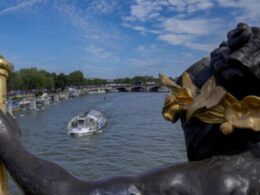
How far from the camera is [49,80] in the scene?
201 ft

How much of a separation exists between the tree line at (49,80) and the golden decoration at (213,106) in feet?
109

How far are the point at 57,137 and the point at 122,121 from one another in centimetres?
846

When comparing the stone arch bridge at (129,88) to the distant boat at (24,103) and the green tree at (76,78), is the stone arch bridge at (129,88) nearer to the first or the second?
the green tree at (76,78)

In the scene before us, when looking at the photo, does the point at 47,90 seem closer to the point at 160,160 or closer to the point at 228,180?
the point at 160,160

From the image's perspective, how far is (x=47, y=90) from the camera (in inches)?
2451

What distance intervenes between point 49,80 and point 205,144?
61.0 meters

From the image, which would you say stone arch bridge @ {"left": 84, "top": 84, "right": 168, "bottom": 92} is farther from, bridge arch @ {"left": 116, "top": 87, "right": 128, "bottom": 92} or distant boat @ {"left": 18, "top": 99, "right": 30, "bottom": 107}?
distant boat @ {"left": 18, "top": 99, "right": 30, "bottom": 107}

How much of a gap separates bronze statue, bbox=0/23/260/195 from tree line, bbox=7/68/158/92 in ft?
109

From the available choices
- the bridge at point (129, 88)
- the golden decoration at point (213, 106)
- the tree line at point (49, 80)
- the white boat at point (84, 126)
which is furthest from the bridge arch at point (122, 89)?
the golden decoration at point (213, 106)

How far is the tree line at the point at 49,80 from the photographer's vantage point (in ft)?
165

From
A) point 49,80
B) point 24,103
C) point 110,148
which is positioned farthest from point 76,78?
point 110,148

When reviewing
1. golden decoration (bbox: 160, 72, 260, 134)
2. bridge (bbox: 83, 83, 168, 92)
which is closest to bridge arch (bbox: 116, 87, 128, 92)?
bridge (bbox: 83, 83, 168, 92)

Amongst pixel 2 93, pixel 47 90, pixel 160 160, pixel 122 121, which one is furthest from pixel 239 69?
pixel 47 90

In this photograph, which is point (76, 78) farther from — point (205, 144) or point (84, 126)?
point (205, 144)
